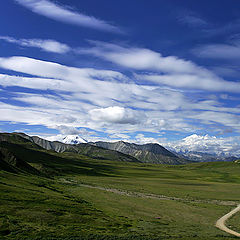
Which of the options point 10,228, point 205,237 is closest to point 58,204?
point 10,228

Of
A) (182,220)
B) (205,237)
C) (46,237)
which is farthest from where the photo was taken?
(182,220)

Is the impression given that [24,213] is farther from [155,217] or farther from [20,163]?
[20,163]

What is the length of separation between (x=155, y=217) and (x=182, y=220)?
583cm

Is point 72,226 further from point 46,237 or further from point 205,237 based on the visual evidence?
point 205,237

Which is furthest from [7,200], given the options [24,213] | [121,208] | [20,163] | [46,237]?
[20,163]

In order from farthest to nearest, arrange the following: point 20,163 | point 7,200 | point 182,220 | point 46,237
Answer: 1. point 20,163
2. point 182,220
3. point 7,200
4. point 46,237

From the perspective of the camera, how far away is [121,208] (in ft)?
200

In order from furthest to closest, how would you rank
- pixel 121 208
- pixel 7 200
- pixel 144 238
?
1. pixel 121 208
2. pixel 7 200
3. pixel 144 238

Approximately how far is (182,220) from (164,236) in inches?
700

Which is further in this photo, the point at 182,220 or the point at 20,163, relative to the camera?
the point at 20,163

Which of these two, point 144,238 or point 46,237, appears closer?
point 46,237

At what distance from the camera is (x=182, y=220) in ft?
168

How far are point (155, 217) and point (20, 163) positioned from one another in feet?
366

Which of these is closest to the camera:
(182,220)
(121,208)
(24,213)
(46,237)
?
(46,237)
